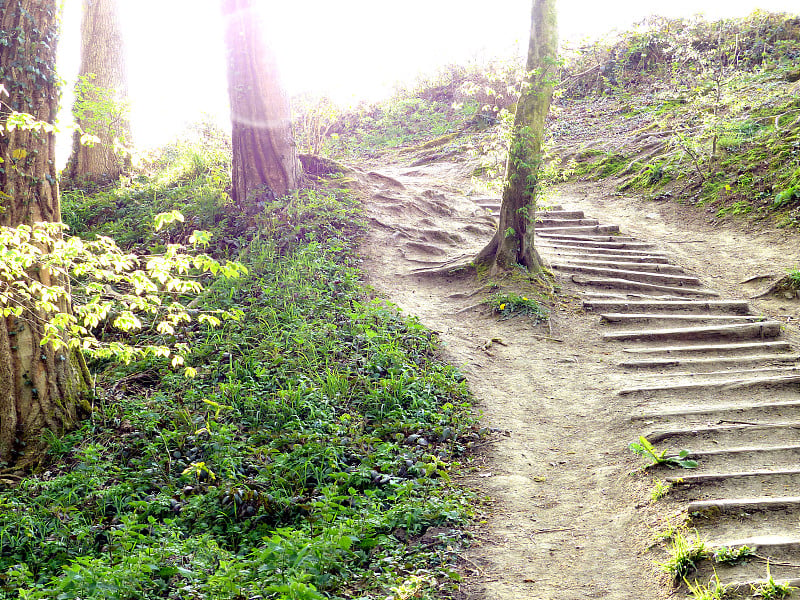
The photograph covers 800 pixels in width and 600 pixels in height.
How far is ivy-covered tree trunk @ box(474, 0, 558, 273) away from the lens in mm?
7910

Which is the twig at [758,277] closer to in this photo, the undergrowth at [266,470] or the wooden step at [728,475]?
the undergrowth at [266,470]

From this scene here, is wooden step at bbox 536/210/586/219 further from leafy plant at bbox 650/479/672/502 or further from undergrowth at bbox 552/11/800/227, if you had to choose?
leafy plant at bbox 650/479/672/502

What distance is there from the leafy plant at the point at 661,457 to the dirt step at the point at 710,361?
1.95 meters

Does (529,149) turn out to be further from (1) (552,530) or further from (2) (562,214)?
(1) (552,530)

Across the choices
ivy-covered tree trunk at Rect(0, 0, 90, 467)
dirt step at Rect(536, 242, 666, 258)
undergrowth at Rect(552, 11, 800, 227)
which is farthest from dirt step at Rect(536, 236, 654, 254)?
ivy-covered tree trunk at Rect(0, 0, 90, 467)

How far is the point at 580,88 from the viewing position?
17484 mm

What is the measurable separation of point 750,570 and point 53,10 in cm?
657

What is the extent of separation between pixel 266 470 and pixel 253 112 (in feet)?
21.5

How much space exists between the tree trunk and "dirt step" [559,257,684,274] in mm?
4855

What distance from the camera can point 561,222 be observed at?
10719 millimetres

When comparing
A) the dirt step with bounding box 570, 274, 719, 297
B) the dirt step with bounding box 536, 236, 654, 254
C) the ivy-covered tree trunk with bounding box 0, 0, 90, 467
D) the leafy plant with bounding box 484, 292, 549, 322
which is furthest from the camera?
the dirt step with bounding box 536, 236, 654, 254

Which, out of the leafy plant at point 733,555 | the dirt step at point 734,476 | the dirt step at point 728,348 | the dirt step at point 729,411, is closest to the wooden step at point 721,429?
the dirt step at point 729,411

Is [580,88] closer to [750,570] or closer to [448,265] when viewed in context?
[448,265]

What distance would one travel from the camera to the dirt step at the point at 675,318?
23.0 ft
